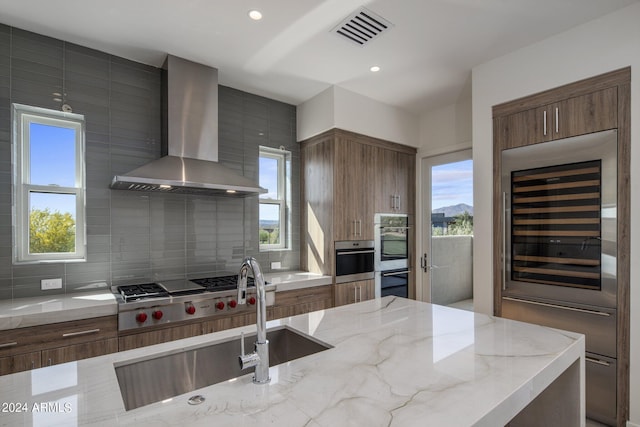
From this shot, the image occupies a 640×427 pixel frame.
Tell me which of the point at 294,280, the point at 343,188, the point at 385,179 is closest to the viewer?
the point at 294,280

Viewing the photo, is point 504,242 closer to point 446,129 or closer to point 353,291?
point 353,291

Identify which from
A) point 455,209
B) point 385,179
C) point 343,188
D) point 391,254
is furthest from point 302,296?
point 455,209

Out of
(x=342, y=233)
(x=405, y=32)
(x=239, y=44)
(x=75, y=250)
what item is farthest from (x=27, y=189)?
(x=405, y=32)

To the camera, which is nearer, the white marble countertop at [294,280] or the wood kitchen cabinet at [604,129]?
the wood kitchen cabinet at [604,129]

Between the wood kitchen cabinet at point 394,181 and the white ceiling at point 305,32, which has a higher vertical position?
the white ceiling at point 305,32

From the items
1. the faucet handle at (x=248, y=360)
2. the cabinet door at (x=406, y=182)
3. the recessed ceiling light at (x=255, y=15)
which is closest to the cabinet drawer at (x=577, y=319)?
the cabinet door at (x=406, y=182)

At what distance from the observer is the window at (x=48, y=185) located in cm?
239

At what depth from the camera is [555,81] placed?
2426 millimetres

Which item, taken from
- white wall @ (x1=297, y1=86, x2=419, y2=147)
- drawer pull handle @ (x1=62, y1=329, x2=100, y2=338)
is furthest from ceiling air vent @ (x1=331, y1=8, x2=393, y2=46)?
drawer pull handle @ (x1=62, y1=329, x2=100, y2=338)

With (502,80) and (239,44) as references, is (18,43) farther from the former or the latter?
(502,80)

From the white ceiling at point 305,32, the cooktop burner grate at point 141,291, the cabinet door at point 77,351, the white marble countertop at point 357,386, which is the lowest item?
the cabinet door at point 77,351

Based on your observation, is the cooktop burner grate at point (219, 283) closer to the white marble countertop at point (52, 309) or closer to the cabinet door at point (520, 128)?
the white marble countertop at point (52, 309)

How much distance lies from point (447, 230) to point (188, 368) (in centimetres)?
327

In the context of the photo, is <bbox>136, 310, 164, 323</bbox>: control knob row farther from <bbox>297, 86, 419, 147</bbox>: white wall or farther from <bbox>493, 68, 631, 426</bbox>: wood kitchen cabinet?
<bbox>493, 68, 631, 426</bbox>: wood kitchen cabinet
